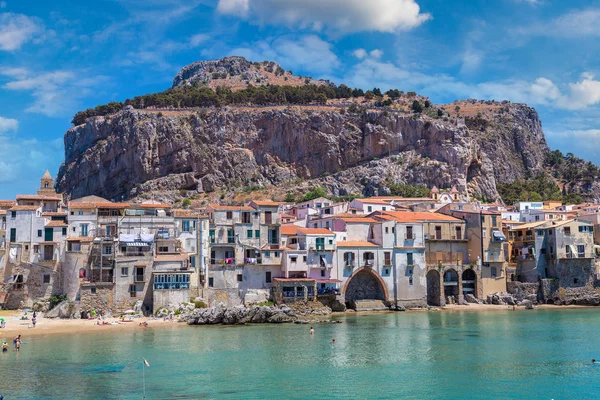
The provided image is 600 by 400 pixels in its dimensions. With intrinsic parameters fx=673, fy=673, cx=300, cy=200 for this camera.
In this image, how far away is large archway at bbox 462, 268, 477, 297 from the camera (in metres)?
78.5

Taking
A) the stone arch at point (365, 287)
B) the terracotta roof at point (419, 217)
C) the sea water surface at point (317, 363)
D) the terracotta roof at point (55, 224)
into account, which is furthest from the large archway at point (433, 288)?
the terracotta roof at point (55, 224)

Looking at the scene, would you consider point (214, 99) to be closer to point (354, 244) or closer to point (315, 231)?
point (315, 231)

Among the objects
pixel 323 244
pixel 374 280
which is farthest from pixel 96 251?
pixel 374 280

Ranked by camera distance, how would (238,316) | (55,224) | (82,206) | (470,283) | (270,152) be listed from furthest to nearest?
(270,152), (470,283), (82,206), (55,224), (238,316)

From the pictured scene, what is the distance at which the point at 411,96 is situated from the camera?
569 ft

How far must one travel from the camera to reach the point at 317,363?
140 ft

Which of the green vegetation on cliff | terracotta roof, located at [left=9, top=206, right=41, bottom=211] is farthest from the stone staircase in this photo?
the green vegetation on cliff

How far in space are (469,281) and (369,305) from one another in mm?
14281

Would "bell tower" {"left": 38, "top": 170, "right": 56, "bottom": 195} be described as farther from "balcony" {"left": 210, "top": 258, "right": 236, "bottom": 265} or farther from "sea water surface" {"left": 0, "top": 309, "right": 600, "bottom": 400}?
"sea water surface" {"left": 0, "top": 309, "right": 600, "bottom": 400}

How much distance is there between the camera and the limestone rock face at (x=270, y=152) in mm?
142500

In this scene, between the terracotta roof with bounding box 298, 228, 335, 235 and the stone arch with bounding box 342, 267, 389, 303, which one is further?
the stone arch with bounding box 342, 267, 389, 303

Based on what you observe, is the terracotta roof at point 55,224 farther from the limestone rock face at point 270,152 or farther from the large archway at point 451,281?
the limestone rock face at point 270,152

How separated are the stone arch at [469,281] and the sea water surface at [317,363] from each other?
705 inches

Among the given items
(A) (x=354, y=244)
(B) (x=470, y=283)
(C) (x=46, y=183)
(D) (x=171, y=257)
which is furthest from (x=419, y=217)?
(C) (x=46, y=183)
